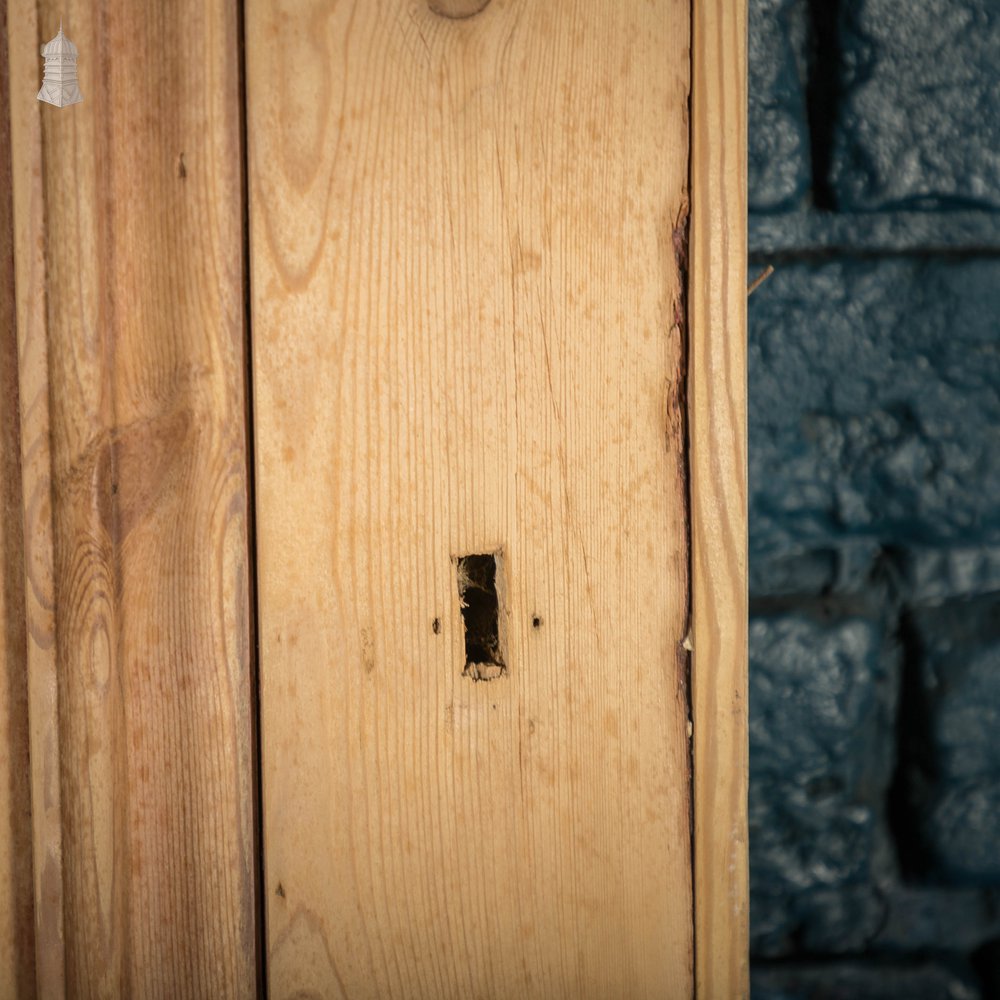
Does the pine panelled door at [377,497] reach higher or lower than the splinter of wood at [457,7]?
lower

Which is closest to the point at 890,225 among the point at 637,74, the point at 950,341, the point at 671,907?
the point at 950,341

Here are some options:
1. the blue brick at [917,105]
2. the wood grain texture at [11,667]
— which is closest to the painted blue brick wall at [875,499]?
the blue brick at [917,105]

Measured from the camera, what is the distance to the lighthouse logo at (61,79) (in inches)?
18.1

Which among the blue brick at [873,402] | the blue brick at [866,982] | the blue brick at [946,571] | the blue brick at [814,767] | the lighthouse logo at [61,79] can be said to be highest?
the lighthouse logo at [61,79]

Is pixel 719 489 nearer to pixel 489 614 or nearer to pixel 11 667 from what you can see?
pixel 489 614

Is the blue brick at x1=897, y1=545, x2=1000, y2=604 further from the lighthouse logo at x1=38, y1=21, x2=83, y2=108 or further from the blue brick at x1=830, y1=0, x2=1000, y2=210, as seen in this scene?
the lighthouse logo at x1=38, y1=21, x2=83, y2=108

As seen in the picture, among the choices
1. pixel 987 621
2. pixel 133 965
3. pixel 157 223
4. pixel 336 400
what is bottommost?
pixel 133 965

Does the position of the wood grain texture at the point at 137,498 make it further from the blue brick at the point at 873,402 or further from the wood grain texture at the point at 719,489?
the blue brick at the point at 873,402

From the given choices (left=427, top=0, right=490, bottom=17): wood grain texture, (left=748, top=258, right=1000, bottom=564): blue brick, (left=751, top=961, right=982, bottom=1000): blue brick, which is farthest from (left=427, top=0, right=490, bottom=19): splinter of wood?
(left=751, top=961, right=982, bottom=1000): blue brick

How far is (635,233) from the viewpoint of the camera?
1.53ft

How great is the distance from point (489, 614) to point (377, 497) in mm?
94

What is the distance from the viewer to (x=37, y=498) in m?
0.47

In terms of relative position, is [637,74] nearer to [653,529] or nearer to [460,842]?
[653,529]

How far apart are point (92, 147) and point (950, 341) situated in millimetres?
654
